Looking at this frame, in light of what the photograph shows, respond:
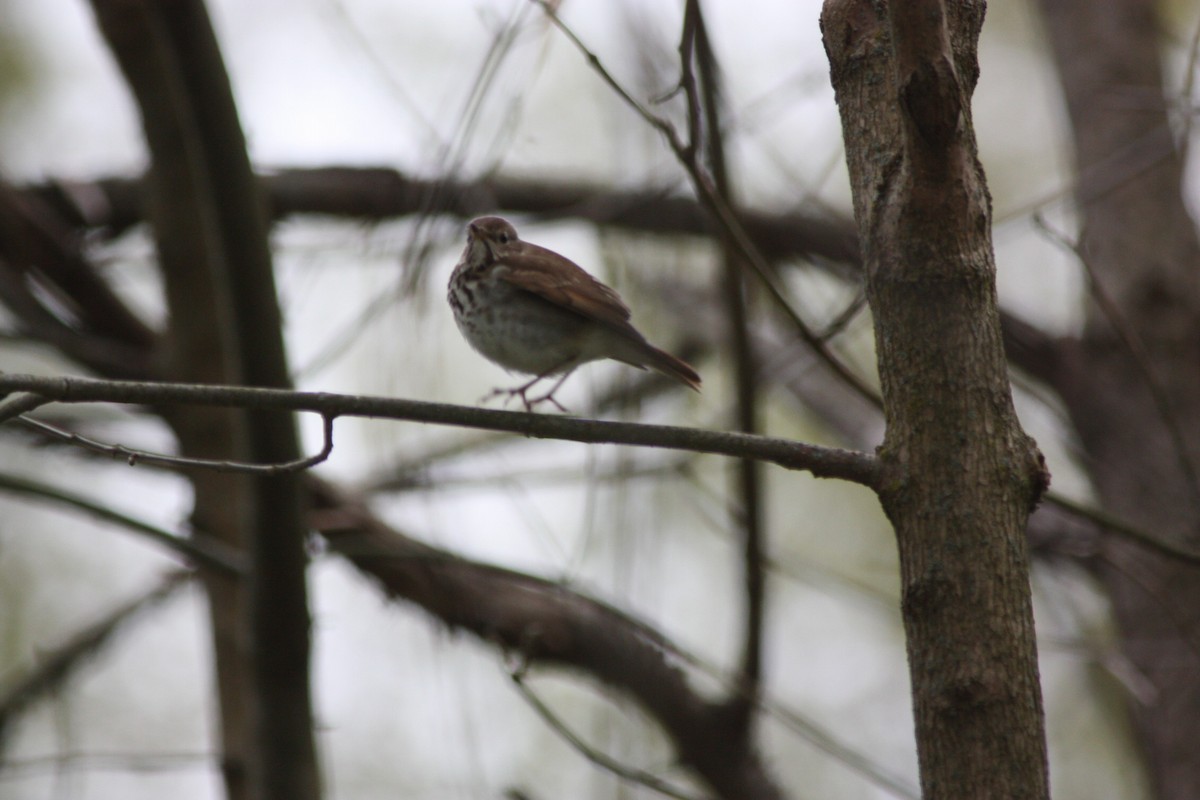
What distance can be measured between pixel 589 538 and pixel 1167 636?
10.3 ft

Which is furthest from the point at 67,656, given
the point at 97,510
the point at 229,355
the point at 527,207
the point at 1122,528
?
the point at 1122,528

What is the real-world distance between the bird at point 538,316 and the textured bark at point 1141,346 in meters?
2.28

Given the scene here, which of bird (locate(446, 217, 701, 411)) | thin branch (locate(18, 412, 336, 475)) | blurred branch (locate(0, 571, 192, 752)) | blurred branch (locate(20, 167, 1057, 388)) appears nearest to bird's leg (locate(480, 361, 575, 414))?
bird (locate(446, 217, 701, 411))

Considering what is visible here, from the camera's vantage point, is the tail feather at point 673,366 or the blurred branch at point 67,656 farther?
the blurred branch at point 67,656

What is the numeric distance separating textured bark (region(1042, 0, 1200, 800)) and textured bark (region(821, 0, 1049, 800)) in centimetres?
305

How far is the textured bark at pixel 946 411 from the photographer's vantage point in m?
1.87

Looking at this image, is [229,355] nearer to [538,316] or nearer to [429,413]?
[538,316]

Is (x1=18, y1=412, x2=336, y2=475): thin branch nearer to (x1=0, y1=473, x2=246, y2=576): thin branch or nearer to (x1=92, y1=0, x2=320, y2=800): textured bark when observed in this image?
(x1=92, y1=0, x2=320, y2=800): textured bark

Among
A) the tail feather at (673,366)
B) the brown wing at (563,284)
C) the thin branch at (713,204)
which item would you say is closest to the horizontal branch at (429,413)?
the thin branch at (713,204)

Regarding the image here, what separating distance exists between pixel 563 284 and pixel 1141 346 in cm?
256

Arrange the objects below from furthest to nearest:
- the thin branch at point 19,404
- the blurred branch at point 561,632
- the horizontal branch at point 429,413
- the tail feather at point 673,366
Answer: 1. the blurred branch at point 561,632
2. the tail feather at point 673,366
3. the thin branch at point 19,404
4. the horizontal branch at point 429,413

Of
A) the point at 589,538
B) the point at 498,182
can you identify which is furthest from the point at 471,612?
the point at 498,182

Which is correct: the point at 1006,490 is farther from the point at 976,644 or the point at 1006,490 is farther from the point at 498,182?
the point at 498,182

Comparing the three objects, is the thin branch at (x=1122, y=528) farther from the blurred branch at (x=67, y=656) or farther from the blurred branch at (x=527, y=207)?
the blurred branch at (x=67, y=656)
